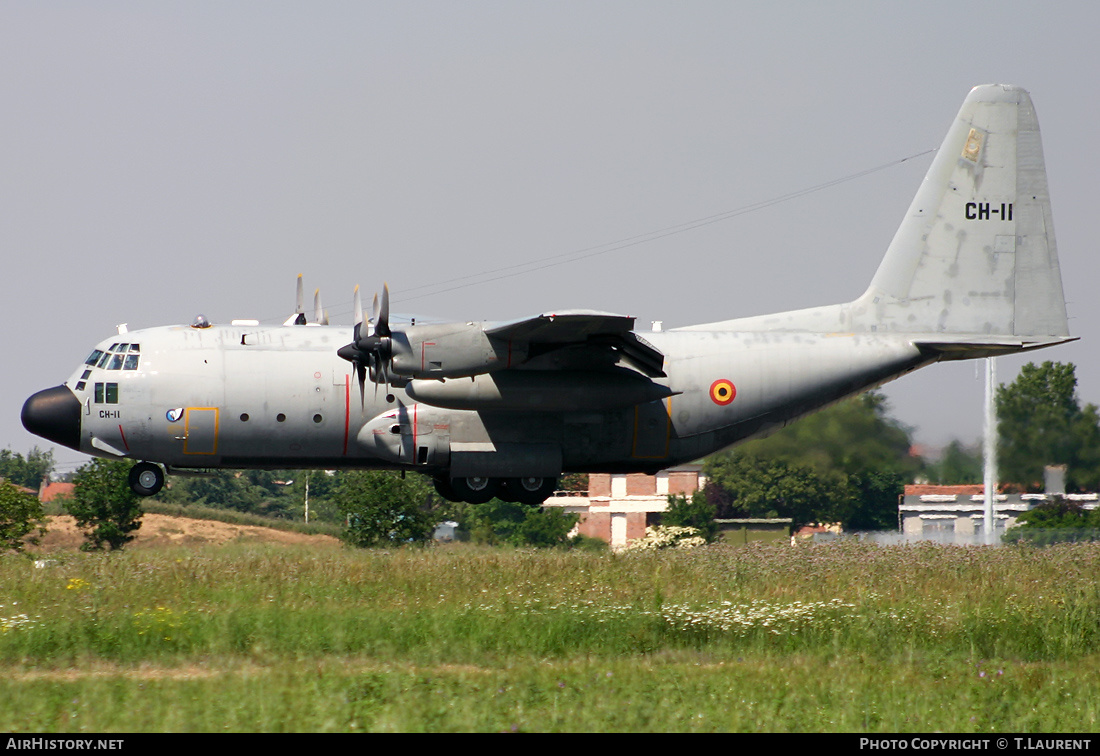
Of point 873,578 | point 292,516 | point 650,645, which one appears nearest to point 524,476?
point 873,578

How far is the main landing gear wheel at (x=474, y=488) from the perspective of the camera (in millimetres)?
23469

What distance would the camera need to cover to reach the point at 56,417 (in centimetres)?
2269

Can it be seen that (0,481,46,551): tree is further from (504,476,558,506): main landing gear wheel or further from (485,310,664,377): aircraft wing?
(485,310,664,377): aircraft wing

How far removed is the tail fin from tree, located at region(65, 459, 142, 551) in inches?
1014

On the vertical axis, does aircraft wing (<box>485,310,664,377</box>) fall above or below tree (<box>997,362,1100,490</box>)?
above

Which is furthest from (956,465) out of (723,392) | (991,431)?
(723,392)

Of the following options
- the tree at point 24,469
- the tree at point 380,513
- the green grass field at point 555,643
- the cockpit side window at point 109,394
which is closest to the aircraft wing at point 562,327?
the green grass field at point 555,643

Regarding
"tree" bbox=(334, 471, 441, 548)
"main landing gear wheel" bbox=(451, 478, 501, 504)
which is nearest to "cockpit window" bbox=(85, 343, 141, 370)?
"main landing gear wheel" bbox=(451, 478, 501, 504)

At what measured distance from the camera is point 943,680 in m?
12.4

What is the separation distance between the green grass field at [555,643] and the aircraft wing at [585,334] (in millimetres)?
3918

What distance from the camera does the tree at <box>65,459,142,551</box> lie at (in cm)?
3803

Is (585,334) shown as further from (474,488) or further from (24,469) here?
(24,469)

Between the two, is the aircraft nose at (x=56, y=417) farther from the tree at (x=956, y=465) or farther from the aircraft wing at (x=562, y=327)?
the tree at (x=956, y=465)

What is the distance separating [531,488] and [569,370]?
112 inches
